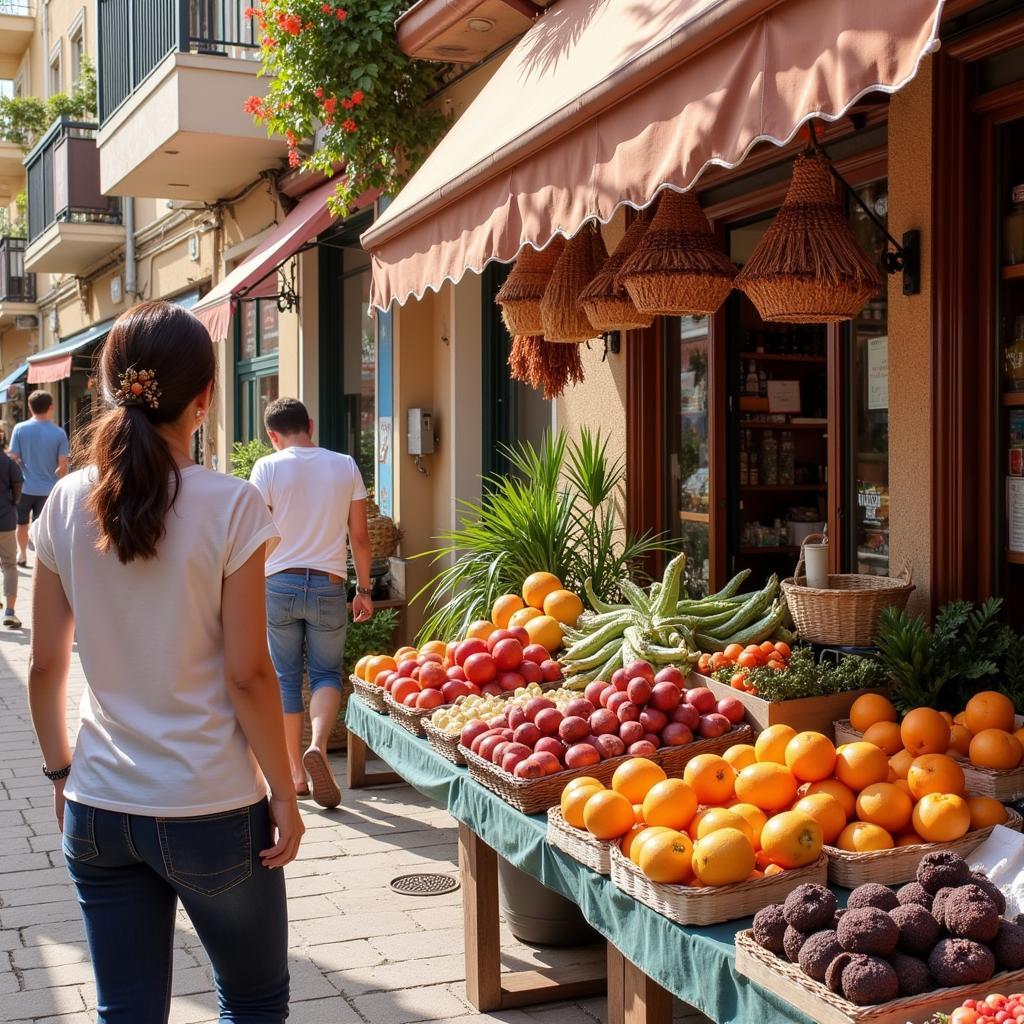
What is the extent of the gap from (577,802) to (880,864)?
0.79m

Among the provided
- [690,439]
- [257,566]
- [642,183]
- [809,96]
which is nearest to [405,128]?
[690,439]

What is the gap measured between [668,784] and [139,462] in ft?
5.25

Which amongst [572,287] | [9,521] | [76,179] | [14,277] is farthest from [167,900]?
[14,277]

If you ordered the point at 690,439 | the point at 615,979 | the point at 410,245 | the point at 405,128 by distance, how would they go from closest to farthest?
1. the point at 615,979
2. the point at 410,245
3. the point at 690,439
4. the point at 405,128

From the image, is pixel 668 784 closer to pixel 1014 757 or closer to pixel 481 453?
pixel 1014 757

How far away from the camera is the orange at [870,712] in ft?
12.2

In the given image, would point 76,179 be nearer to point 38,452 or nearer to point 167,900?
point 38,452

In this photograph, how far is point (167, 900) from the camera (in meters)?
2.55

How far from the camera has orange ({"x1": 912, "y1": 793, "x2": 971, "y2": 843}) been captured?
3.01 metres

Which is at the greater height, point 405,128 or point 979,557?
point 405,128

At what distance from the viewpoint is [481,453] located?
333 inches

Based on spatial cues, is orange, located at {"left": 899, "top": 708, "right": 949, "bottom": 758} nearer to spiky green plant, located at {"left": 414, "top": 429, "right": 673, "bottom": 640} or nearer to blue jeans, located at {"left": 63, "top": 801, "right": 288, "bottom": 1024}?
blue jeans, located at {"left": 63, "top": 801, "right": 288, "bottom": 1024}

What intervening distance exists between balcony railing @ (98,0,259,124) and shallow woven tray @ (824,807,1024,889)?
8385 mm

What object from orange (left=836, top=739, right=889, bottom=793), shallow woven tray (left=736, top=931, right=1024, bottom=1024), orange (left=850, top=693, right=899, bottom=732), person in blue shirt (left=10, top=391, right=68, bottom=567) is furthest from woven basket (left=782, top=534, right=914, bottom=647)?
person in blue shirt (left=10, top=391, right=68, bottom=567)
